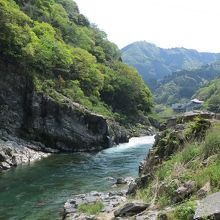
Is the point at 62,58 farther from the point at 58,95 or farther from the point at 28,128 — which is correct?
the point at 28,128

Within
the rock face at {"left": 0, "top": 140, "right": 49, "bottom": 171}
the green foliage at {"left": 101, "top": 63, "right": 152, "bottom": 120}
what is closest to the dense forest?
the green foliage at {"left": 101, "top": 63, "right": 152, "bottom": 120}

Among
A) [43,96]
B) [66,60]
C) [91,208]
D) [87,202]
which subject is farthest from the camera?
[66,60]

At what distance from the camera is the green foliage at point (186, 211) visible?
12.3 meters

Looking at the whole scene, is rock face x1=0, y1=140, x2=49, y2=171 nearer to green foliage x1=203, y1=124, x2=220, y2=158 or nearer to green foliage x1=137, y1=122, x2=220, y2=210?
green foliage x1=137, y1=122, x2=220, y2=210

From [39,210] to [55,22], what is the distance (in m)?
99.0

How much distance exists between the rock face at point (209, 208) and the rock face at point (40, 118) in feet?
160

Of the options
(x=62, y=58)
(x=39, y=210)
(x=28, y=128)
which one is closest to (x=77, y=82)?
(x=62, y=58)

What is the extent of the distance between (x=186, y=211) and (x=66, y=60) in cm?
7294

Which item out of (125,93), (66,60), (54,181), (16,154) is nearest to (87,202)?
(54,181)

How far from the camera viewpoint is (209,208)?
37.4 feet

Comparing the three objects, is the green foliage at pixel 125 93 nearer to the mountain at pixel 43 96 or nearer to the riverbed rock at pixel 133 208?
the mountain at pixel 43 96

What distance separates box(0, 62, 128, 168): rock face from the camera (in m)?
62.4

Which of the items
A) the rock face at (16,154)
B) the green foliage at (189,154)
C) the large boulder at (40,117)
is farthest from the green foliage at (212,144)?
the large boulder at (40,117)

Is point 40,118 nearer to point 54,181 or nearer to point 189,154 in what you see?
point 54,181
